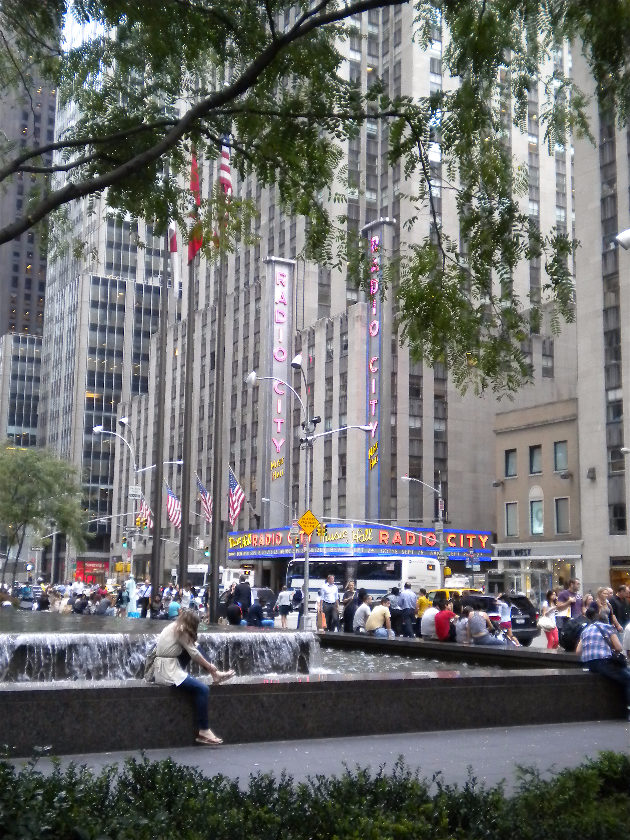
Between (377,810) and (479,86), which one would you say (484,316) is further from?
(377,810)

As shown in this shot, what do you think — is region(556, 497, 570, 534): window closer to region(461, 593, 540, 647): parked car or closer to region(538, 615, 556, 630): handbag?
region(461, 593, 540, 647): parked car

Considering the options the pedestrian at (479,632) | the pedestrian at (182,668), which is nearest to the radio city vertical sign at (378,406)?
the pedestrian at (479,632)

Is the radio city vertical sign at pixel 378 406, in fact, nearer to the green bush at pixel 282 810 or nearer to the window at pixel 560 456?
the window at pixel 560 456

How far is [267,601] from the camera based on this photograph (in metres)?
47.4

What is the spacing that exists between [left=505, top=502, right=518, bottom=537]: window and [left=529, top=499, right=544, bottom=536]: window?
5.16ft

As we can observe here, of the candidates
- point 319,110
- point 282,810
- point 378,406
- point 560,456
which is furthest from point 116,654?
point 378,406

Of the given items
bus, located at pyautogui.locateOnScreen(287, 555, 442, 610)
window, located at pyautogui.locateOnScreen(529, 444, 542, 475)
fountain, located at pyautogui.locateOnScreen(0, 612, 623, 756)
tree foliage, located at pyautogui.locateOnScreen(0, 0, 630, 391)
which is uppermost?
window, located at pyautogui.locateOnScreen(529, 444, 542, 475)

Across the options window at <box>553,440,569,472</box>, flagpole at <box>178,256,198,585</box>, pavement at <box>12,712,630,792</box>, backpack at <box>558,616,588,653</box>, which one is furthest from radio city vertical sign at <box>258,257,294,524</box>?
pavement at <box>12,712,630,792</box>

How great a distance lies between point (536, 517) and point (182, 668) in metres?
55.8

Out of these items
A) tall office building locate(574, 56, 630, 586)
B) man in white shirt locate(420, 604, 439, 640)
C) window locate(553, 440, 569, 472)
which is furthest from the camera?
window locate(553, 440, 569, 472)

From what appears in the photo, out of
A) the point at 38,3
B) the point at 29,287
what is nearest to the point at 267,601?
the point at 38,3

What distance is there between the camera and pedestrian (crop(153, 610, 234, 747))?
1206 cm

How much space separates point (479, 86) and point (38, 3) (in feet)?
14.6

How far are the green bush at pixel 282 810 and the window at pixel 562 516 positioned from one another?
57.1 m
